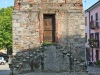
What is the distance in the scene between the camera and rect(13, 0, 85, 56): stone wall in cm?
2219

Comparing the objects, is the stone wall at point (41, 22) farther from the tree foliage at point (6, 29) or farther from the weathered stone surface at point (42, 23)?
the tree foliage at point (6, 29)

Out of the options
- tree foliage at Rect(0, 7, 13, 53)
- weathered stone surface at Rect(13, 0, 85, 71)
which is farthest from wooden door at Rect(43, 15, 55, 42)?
tree foliage at Rect(0, 7, 13, 53)

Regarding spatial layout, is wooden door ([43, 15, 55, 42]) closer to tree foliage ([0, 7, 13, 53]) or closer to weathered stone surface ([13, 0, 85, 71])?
weathered stone surface ([13, 0, 85, 71])

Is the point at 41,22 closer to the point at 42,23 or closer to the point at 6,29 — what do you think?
the point at 42,23

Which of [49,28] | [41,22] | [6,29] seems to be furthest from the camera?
[6,29]

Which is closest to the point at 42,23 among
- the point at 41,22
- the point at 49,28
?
the point at 41,22

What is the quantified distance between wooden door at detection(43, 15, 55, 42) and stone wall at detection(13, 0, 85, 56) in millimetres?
396

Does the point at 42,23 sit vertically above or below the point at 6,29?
above

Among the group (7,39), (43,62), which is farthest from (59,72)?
(7,39)

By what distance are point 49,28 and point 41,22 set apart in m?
0.81

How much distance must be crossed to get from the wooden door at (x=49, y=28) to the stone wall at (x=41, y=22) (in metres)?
0.40

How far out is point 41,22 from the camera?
2241 centimetres

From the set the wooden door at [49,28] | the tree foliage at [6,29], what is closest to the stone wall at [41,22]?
the wooden door at [49,28]

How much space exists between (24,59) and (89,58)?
30.4 m
